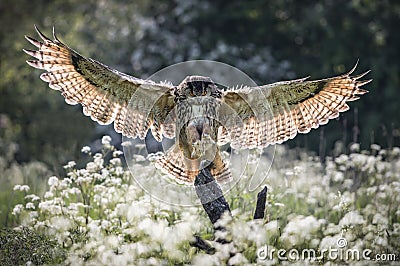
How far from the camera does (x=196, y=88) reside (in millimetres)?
6945

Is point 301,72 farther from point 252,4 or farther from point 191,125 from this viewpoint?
point 191,125

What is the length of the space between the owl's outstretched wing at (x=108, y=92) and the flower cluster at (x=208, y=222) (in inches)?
13.4

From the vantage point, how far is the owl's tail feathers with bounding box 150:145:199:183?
24.2ft

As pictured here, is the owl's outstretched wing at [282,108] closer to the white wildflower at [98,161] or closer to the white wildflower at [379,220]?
the white wildflower at [379,220]

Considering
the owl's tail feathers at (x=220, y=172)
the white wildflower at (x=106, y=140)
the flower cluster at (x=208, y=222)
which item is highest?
the white wildflower at (x=106, y=140)

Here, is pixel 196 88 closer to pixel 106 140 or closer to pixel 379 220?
pixel 106 140

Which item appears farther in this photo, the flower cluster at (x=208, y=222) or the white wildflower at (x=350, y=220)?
the white wildflower at (x=350, y=220)

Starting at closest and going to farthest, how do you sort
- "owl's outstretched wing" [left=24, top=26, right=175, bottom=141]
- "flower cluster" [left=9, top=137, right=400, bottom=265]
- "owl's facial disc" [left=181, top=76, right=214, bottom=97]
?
"flower cluster" [left=9, top=137, right=400, bottom=265] → "owl's facial disc" [left=181, top=76, right=214, bottom=97] → "owl's outstretched wing" [left=24, top=26, right=175, bottom=141]

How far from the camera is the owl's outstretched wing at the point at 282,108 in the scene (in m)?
7.38

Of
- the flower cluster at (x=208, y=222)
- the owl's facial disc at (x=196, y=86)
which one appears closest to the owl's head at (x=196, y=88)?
the owl's facial disc at (x=196, y=86)

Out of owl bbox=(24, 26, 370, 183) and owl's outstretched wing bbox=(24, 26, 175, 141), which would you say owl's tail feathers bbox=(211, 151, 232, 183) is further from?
owl's outstretched wing bbox=(24, 26, 175, 141)

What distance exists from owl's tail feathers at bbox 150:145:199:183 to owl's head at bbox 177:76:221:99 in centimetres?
67

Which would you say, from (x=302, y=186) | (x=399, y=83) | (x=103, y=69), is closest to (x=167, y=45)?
(x=399, y=83)

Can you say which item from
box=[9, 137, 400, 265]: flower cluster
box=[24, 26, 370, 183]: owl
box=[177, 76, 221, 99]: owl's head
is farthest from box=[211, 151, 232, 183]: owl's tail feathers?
box=[177, 76, 221, 99]: owl's head
